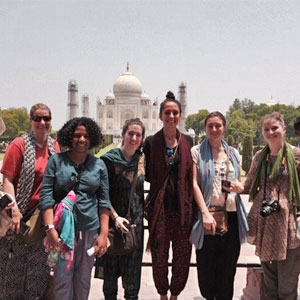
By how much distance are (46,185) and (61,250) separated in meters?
0.45

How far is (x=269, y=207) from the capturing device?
2.77 metres

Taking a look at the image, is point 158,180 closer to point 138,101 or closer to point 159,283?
point 159,283

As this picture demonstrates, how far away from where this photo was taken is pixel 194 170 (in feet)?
9.67

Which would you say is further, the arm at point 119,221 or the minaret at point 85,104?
the minaret at point 85,104

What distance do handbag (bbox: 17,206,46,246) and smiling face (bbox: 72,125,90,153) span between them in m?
0.54

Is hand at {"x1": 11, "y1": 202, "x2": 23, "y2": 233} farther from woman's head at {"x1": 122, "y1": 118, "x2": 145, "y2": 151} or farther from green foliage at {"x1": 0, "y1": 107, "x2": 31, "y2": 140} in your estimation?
green foliage at {"x1": 0, "y1": 107, "x2": 31, "y2": 140}

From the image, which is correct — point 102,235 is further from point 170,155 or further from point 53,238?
point 170,155

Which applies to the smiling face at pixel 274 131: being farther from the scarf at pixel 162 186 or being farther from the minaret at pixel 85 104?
the minaret at pixel 85 104

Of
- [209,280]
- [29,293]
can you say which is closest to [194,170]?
[209,280]

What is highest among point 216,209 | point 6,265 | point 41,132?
point 41,132

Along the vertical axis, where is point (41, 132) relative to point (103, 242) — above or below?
above

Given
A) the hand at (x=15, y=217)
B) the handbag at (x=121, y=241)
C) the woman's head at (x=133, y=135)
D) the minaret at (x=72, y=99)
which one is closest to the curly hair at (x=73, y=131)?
the woman's head at (x=133, y=135)

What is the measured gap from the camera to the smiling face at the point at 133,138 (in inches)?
112

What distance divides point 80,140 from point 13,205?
0.63 meters
